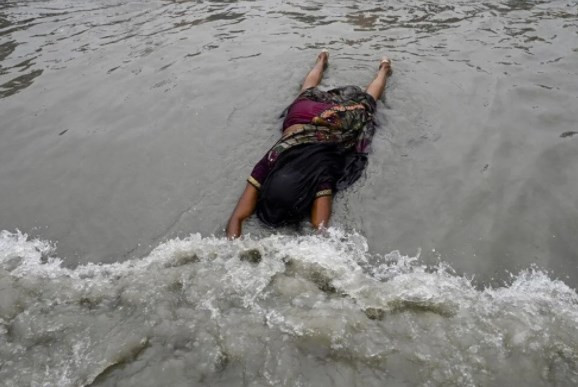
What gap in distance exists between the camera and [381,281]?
3023 millimetres

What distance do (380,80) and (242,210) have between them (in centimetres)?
253

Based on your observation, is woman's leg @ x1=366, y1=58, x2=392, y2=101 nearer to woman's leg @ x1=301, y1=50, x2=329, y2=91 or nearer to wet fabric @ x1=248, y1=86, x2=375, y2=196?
wet fabric @ x1=248, y1=86, x2=375, y2=196

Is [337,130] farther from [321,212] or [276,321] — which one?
[276,321]

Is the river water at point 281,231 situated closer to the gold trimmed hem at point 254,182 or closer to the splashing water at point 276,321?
the splashing water at point 276,321

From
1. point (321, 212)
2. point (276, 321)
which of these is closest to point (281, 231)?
point (321, 212)

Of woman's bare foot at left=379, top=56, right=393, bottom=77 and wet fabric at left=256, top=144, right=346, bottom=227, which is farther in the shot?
woman's bare foot at left=379, top=56, right=393, bottom=77

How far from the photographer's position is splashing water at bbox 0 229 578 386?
94.5 inches

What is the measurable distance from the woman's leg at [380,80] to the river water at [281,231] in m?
0.11

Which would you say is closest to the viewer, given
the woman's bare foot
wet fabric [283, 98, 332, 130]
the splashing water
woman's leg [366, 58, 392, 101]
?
the splashing water

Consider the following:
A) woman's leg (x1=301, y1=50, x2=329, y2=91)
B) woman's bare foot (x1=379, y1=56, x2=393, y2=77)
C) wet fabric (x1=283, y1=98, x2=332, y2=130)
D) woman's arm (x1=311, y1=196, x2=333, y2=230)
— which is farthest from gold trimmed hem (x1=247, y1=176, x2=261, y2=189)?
woman's bare foot (x1=379, y1=56, x2=393, y2=77)

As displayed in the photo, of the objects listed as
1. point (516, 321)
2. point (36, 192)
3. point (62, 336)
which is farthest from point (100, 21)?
point (516, 321)

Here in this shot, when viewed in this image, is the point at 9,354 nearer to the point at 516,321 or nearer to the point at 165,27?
the point at 516,321

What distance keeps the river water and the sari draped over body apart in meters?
0.15

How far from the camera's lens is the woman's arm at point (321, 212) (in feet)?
11.2
